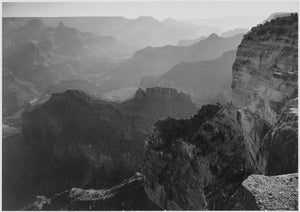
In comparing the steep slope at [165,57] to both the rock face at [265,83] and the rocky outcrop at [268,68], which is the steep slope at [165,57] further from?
the rock face at [265,83]

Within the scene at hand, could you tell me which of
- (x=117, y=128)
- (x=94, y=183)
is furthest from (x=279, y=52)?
(x=117, y=128)

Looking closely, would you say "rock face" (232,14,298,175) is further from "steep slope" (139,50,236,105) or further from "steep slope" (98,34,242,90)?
"steep slope" (98,34,242,90)

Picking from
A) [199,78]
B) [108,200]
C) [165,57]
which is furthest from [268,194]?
[165,57]

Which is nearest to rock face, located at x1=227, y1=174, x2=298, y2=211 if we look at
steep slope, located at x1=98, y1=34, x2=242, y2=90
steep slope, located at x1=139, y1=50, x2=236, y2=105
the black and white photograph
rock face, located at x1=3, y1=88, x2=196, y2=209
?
the black and white photograph

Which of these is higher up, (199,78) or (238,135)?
(238,135)

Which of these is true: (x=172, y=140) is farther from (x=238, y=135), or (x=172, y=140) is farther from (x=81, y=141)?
(x=81, y=141)

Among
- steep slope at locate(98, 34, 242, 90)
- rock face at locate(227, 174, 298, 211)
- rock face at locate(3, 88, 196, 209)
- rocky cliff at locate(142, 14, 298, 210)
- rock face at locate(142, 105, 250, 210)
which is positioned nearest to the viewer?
rock face at locate(227, 174, 298, 211)
